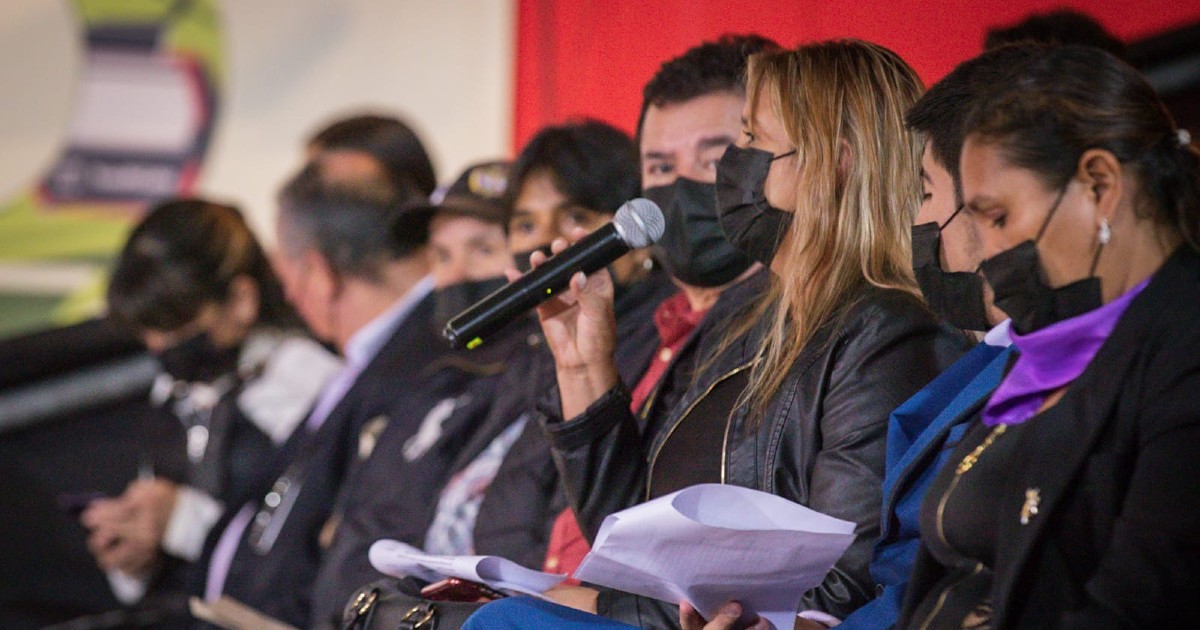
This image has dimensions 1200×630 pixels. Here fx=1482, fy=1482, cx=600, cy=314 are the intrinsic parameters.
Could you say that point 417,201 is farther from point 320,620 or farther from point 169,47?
point 169,47

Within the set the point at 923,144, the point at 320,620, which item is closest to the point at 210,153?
the point at 320,620

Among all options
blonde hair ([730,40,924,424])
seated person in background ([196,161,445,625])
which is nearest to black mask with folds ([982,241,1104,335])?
blonde hair ([730,40,924,424])

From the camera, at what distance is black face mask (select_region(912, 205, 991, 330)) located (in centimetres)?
196

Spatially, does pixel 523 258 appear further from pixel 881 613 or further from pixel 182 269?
pixel 182 269

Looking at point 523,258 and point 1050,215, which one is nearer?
point 1050,215

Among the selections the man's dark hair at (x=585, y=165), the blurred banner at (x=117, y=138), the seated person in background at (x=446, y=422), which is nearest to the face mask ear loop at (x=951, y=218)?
the man's dark hair at (x=585, y=165)

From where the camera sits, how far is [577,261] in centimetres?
222

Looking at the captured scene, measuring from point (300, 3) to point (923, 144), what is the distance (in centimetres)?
421

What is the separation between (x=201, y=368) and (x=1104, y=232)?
11.1 feet

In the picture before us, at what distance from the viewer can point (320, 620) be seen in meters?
3.35

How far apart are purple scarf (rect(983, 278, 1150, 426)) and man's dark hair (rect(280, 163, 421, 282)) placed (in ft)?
8.80

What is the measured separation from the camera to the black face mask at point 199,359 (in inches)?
175

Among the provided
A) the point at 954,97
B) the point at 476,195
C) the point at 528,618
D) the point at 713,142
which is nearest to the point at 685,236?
the point at 713,142

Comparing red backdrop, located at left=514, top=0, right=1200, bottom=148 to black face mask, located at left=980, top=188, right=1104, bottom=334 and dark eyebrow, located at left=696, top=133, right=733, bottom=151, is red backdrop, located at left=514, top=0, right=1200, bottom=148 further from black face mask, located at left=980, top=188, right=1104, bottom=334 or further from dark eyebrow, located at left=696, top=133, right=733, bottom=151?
black face mask, located at left=980, top=188, right=1104, bottom=334
